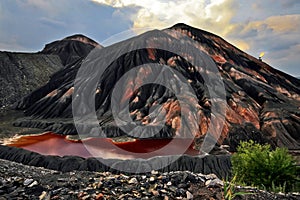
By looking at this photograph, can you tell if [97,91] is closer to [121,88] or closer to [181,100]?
[121,88]

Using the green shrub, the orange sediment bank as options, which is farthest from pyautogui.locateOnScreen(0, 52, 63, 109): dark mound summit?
the green shrub

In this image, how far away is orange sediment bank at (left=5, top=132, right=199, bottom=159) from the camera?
33688 mm

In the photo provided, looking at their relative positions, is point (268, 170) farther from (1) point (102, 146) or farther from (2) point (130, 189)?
(1) point (102, 146)

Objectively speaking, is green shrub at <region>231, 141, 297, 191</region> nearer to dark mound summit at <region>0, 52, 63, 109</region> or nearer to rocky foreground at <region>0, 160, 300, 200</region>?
rocky foreground at <region>0, 160, 300, 200</region>

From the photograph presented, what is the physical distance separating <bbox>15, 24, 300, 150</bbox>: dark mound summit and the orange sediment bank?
2917 millimetres

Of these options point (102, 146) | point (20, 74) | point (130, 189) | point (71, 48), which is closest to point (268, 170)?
point (130, 189)

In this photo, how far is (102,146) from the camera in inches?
1460

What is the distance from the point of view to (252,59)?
71938 millimetres

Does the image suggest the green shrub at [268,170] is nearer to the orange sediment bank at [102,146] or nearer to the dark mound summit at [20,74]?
the orange sediment bank at [102,146]

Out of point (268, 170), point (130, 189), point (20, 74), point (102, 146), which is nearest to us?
point (130, 189)

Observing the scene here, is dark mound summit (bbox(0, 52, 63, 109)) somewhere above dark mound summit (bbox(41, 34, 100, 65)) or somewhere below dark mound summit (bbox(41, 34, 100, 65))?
below

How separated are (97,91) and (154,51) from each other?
56.4 feet

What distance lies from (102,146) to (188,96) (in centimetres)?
1957

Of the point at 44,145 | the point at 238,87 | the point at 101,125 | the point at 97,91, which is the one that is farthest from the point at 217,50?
the point at 44,145
